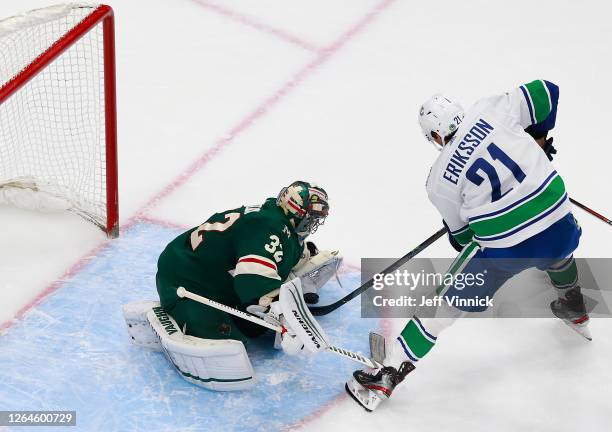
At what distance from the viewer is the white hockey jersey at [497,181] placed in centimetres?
391

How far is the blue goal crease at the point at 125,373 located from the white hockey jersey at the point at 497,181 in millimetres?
763

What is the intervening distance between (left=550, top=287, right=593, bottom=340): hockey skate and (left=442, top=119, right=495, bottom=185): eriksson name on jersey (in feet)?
2.82

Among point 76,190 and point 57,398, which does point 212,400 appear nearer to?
point 57,398

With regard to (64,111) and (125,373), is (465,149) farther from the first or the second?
(64,111)

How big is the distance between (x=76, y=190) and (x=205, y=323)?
1.12 metres

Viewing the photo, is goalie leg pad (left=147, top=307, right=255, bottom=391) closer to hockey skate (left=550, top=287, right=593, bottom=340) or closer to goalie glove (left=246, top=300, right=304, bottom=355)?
goalie glove (left=246, top=300, right=304, bottom=355)

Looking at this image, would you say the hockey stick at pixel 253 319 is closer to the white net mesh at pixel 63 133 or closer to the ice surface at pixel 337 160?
the ice surface at pixel 337 160

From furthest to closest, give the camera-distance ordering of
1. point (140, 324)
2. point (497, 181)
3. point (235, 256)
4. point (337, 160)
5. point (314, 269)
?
1. point (337, 160)
2. point (314, 269)
3. point (140, 324)
4. point (235, 256)
5. point (497, 181)

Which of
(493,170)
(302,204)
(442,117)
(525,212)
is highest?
(442,117)

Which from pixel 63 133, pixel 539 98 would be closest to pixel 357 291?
pixel 539 98

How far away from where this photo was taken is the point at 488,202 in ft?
12.9

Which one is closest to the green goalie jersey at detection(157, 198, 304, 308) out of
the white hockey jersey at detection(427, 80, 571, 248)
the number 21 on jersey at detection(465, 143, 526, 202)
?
the white hockey jersey at detection(427, 80, 571, 248)

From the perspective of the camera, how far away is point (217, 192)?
17.1 ft

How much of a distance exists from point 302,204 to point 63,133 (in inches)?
60.3
